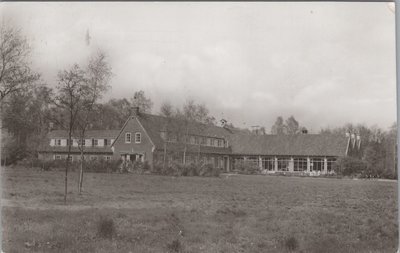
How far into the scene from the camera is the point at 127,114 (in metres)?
6.14

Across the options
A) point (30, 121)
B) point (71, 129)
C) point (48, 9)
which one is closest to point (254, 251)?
point (71, 129)

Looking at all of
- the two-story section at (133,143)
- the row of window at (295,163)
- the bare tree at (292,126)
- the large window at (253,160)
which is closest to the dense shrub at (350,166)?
the row of window at (295,163)

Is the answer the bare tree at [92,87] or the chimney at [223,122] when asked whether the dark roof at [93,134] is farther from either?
the chimney at [223,122]

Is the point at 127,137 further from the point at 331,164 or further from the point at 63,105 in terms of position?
the point at 331,164

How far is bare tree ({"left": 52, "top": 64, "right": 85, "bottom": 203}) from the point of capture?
5902mm

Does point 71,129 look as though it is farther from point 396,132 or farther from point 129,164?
point 396,132

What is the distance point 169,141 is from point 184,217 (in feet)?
4.70

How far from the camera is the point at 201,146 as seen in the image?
277 inches

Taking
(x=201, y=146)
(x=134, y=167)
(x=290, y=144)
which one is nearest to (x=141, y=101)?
(x=134, y=167)

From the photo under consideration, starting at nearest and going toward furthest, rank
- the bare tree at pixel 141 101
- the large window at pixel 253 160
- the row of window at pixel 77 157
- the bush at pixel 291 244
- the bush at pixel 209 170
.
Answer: the bush at pixel 291 244 < the bare tree at pixel 141 101 < the row of window at pixel 77 157 < the bush at pixel 209 170 < the large window at pixel 253 160

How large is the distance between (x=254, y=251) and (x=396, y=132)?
2.68m

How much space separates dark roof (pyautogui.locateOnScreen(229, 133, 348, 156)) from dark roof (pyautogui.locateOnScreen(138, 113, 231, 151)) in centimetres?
32

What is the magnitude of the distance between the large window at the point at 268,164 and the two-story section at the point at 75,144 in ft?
9.51

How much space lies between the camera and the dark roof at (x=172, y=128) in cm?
639
